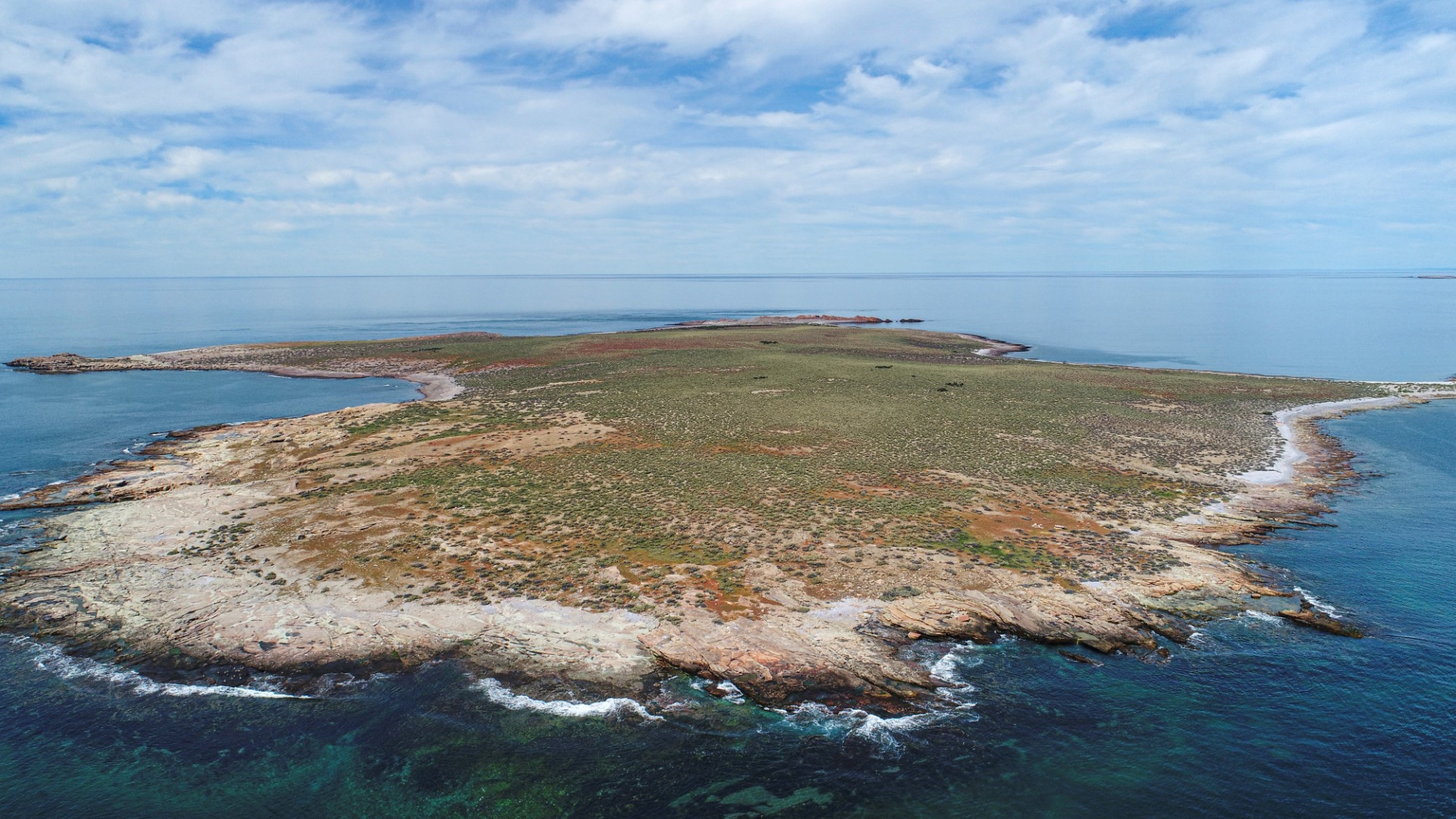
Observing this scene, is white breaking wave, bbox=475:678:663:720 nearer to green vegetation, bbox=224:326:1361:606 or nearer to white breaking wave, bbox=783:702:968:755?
white breaking wave, bbox=783:702:968:755

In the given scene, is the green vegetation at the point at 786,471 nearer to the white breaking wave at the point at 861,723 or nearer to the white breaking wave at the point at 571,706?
the white breaking wave at the point at 571,706

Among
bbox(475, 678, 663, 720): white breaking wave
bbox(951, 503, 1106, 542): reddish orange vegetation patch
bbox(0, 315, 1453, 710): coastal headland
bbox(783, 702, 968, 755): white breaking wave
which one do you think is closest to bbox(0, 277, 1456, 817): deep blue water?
bbox(783, 702, 968, 755): white breaking wave

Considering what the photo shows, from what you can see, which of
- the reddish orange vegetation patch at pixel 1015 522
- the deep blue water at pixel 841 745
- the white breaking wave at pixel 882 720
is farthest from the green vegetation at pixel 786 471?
the white breaking wave at pixel 882 720

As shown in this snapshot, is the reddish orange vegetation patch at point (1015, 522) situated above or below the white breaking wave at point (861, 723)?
above

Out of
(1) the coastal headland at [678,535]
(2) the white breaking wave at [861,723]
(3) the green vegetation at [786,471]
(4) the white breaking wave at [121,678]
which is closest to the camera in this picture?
(2) the white breaking wave at [861,723]

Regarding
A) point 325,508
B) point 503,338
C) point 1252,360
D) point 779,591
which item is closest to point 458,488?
point 325,508
